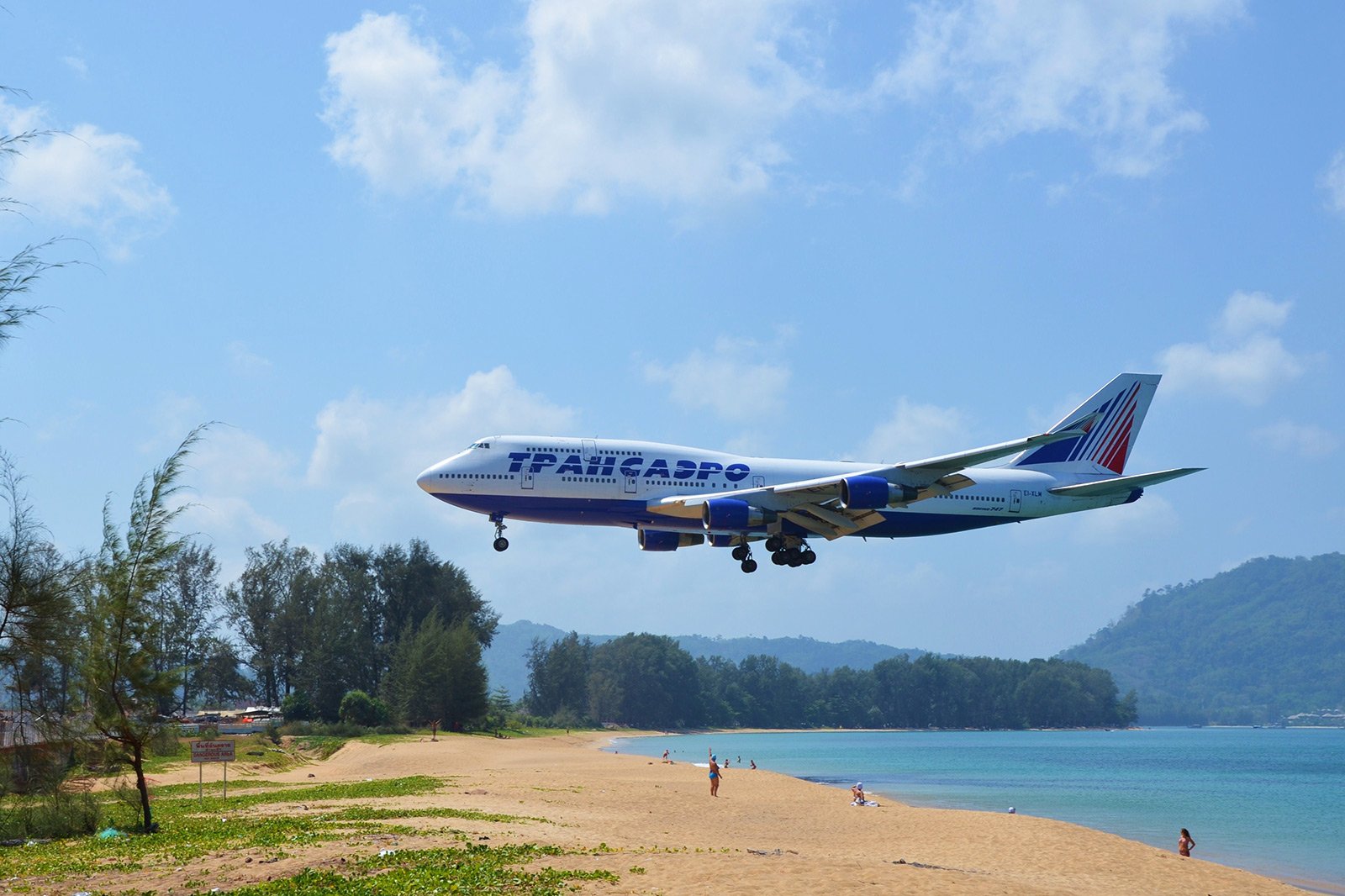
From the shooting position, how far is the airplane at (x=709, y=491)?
Result: 3969 centimetres

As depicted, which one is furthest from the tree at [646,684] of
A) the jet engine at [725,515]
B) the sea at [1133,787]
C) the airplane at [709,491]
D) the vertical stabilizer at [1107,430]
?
the jet engine at [725,515]

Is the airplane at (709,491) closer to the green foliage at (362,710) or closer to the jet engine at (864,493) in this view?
the jet engine at (864,493)

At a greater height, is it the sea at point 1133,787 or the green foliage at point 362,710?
the green foliage at point 362,710

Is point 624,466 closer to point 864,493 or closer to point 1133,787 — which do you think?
point 864,493

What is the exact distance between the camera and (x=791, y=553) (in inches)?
1742

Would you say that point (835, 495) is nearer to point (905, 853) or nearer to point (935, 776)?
point (905, 853)

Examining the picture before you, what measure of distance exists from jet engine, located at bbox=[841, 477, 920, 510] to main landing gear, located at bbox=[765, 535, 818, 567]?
5.25 m

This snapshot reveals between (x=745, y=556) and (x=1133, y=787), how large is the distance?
47.2 meters

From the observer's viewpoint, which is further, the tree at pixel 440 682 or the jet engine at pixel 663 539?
the tree at pixel 440 682

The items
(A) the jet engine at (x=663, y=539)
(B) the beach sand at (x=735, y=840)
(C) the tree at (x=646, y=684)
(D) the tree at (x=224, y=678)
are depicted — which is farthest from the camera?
(C) the tree at (x=646, y=684)

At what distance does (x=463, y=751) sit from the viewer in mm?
63812

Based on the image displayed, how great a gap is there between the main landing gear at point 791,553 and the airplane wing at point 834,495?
1.10 meters

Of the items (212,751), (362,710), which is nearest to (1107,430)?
(212,751)

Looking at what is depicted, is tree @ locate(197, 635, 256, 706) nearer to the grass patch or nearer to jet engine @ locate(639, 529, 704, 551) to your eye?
jet engine @ locate(639, 529, 704, 551)
